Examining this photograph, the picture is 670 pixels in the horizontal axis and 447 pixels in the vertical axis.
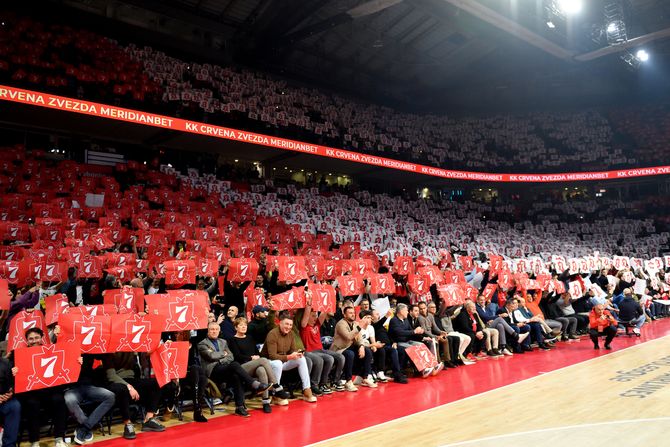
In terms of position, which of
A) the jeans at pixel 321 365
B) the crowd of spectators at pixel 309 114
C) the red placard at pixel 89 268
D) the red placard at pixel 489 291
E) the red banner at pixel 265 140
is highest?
the crowd of spectators at pixel 309 114

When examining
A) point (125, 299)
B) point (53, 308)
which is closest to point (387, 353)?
point (125, 299)

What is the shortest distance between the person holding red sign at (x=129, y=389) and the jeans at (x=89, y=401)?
16 centimetres

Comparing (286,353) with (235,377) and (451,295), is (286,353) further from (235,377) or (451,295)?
(451,295)

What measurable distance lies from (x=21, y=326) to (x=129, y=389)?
1.47 meters

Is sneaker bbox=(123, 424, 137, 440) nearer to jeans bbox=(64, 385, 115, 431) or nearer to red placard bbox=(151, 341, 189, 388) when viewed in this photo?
jeans bbox=(64, 385, 115, 431)

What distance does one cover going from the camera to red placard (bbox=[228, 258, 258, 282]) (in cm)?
912

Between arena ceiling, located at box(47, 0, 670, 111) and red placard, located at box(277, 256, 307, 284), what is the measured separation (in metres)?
13.2

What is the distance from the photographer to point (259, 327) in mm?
7523

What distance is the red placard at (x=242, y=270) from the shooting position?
359 inches

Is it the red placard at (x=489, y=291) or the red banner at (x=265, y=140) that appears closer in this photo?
the red placard at (x=489, y=291)

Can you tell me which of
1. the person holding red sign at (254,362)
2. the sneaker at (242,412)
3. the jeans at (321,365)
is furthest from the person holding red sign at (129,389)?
the jeans at (321,365)

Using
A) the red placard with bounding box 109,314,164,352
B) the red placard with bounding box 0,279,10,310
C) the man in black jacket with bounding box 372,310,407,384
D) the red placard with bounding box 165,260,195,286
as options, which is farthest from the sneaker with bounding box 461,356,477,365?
the red placard with bounding box 0,279,10,310

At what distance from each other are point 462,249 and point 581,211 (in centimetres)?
1407

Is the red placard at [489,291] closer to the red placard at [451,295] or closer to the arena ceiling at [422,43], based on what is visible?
the red placard at [451,295]
